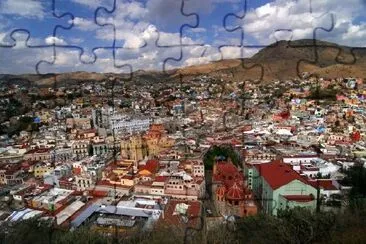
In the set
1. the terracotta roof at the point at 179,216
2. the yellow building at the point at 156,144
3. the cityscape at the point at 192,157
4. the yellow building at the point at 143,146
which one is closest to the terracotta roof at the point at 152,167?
the cityscape at the point at 192,157

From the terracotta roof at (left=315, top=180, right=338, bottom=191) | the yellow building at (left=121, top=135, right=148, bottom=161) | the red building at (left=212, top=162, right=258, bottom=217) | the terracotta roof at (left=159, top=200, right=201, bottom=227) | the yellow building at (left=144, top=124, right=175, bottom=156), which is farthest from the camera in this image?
the yellow building at (left=144, top=124, right=175, bottom=156)

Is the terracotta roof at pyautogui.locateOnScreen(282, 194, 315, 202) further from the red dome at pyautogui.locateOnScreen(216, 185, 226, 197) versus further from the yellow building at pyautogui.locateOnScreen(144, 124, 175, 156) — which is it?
the yellow building at pyautogui.locateOnScreen(144, 124, 175, 156)

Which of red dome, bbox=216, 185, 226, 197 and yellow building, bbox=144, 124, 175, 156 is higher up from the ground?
yellow building, bbox=144, 124, 175, 156

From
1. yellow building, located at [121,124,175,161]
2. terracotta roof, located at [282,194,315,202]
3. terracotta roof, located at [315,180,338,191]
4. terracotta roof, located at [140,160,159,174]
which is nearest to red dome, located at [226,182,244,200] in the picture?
terracotta roof, located at [282,194,315,202]

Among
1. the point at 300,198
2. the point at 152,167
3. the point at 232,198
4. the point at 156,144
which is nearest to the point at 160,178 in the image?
the point at 152,167

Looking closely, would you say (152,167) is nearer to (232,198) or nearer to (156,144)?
(156,144)
